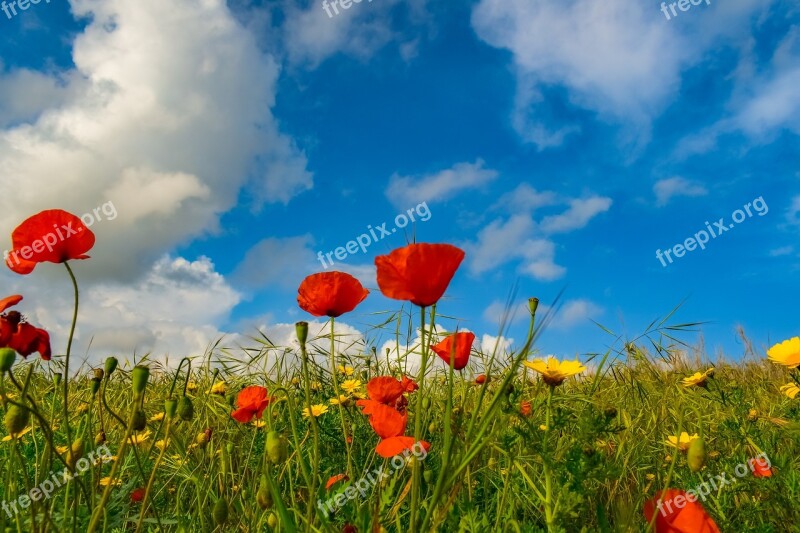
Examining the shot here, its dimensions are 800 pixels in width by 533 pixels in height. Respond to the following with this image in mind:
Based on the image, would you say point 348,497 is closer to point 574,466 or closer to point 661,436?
point 574,466

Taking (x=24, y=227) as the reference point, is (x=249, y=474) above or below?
below

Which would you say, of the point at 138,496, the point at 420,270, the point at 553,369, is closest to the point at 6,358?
the point at 420,270

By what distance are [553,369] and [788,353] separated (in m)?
1.20

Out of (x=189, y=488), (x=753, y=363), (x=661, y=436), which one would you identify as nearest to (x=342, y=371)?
(x=189, y=488)

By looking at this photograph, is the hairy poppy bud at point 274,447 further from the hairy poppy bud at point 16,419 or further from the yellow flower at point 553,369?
the yellow flower at point 553,369

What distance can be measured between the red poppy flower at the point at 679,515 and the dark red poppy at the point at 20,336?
5.59 feet

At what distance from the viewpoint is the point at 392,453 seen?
5.53ft

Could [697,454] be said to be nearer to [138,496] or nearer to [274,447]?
[274,447]

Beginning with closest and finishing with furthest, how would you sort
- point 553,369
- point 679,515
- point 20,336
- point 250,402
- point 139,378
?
point 139,378 → point 679,515 → point 20,336 → point 553,369 → point 250,402

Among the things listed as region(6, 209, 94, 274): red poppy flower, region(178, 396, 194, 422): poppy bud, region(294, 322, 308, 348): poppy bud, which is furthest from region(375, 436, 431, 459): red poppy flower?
region(6, 209, 94, 274): red poppy flower

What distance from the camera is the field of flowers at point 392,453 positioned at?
57.7 inches

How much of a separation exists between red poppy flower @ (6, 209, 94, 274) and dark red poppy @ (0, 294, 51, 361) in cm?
19

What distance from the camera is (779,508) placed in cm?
262

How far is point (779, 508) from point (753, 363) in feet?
19.8
